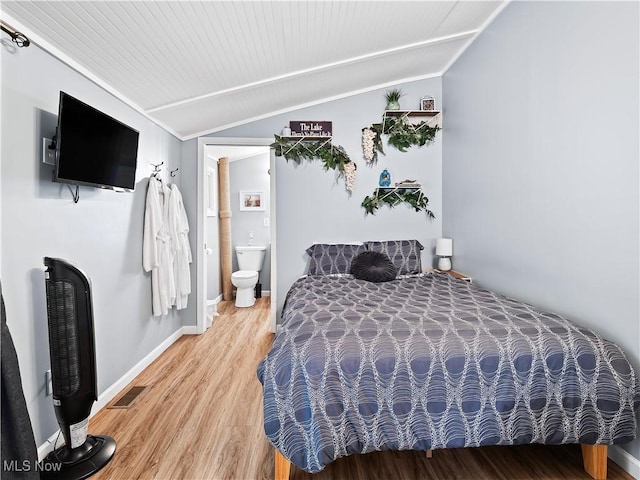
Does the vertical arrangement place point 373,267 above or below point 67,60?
below

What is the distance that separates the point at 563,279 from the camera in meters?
2.17

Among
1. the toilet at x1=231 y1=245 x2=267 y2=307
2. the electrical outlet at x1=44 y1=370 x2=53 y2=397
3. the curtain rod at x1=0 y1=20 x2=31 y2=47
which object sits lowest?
the electrical outlet at x1=44 y1=370 x2=53 y2=397

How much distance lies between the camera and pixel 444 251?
12.0 feet

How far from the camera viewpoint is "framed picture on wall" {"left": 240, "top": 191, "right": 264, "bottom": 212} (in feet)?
19.6

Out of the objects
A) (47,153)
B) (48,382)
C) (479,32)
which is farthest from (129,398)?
(479,32)

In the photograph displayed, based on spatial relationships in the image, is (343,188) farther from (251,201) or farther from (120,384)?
(120,384)

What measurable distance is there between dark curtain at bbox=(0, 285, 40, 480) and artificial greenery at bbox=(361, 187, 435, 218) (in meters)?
3.17

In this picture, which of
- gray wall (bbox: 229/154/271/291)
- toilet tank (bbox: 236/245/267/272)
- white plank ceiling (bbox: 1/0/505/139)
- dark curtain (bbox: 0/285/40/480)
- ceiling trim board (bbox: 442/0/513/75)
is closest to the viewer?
dark curtain (bbox: 0/285/40/480)

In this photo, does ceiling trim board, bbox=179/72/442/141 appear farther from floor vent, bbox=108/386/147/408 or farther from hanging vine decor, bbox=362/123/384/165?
floor vent, bbox=108/386/147/408

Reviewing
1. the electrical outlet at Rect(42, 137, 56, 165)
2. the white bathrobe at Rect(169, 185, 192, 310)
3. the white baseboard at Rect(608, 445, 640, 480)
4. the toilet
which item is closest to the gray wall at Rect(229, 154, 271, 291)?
the toilet

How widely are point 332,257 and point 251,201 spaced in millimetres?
2790

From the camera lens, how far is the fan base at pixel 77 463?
171cm

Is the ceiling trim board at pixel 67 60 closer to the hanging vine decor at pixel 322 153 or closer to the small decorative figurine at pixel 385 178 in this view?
the hanging vine decor at pixel 322 153

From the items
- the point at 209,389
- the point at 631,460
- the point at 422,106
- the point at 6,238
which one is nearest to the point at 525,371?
the point at 631,460
